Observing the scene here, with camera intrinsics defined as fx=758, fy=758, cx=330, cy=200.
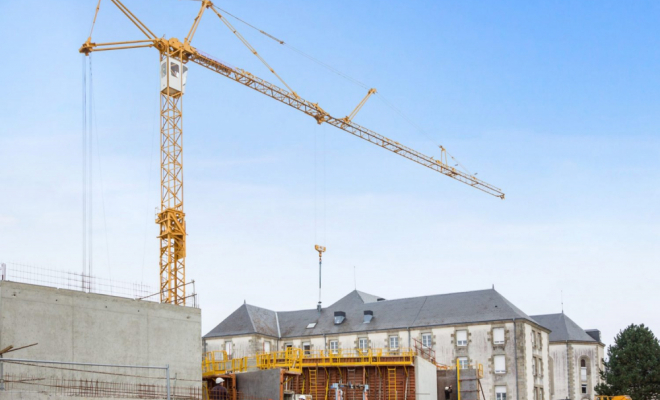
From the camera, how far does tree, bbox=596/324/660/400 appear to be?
60.2 m

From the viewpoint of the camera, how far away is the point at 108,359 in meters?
24.9

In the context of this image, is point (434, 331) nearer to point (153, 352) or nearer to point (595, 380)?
point (595, 380)

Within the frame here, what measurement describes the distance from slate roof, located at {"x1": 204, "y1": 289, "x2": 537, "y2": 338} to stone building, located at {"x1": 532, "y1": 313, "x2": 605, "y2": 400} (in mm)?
14338

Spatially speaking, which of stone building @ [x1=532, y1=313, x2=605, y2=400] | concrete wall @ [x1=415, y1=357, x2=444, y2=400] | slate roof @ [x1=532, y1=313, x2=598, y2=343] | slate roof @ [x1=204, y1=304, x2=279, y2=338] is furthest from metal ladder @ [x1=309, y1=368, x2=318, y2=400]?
slate roof @ [x1=532, y1=313, x2=598, y2=343]

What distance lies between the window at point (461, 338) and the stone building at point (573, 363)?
16150mm

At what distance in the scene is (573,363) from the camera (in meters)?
70.7

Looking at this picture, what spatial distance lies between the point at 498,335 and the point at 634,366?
12.8 meters

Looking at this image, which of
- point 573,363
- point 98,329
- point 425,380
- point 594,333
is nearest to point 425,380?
point 425,380

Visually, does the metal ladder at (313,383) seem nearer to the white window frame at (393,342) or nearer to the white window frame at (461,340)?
the white window frame at (461,340)

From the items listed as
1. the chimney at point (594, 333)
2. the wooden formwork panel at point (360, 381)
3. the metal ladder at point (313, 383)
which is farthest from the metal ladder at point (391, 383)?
the chimney at point (594, 333)

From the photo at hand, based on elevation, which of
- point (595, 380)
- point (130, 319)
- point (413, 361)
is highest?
point (130, 319)

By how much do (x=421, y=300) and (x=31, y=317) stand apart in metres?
44.4

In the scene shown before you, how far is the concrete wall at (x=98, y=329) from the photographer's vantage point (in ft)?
74.6

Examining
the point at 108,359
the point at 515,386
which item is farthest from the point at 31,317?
the point at 515,386
